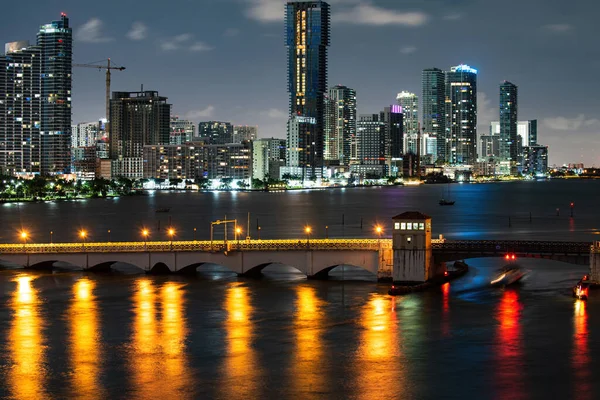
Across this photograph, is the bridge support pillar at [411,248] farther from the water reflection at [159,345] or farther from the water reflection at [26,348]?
the water reflection at [26,348]

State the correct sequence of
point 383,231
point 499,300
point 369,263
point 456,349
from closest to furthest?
1. point 456,349
2. point 499,300
3. point 369,263
4. point 383,231

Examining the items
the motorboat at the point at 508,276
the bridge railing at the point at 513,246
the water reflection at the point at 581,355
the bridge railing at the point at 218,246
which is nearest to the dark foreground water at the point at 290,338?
the water reflection at the point at 581,355

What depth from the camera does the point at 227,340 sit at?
4462cm

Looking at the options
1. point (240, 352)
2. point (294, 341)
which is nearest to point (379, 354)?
point (294, 341)

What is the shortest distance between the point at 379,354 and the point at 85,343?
49.9 ft

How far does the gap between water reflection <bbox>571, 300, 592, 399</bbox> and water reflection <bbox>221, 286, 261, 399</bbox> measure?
13482 mm

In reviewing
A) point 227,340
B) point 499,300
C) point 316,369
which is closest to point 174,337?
point 227,340

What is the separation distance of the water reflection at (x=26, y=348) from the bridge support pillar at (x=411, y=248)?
23658 mm

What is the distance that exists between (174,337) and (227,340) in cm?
297

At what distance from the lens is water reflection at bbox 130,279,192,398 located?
3600cm

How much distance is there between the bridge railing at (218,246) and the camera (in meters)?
60.7

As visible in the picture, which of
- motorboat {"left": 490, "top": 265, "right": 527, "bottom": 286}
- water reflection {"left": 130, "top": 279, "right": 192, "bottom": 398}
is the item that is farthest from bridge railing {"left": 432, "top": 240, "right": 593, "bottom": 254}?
water reflection {"left": 130, "top": 279, "right": 192, "bottom": 398}

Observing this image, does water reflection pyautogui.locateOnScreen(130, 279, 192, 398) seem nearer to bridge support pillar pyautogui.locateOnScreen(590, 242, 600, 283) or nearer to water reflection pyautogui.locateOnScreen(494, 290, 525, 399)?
water reflection pyautogui.locateOnScreen(494, 290, 525, 399)

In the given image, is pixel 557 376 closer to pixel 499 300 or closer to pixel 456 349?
pixel 456 349
